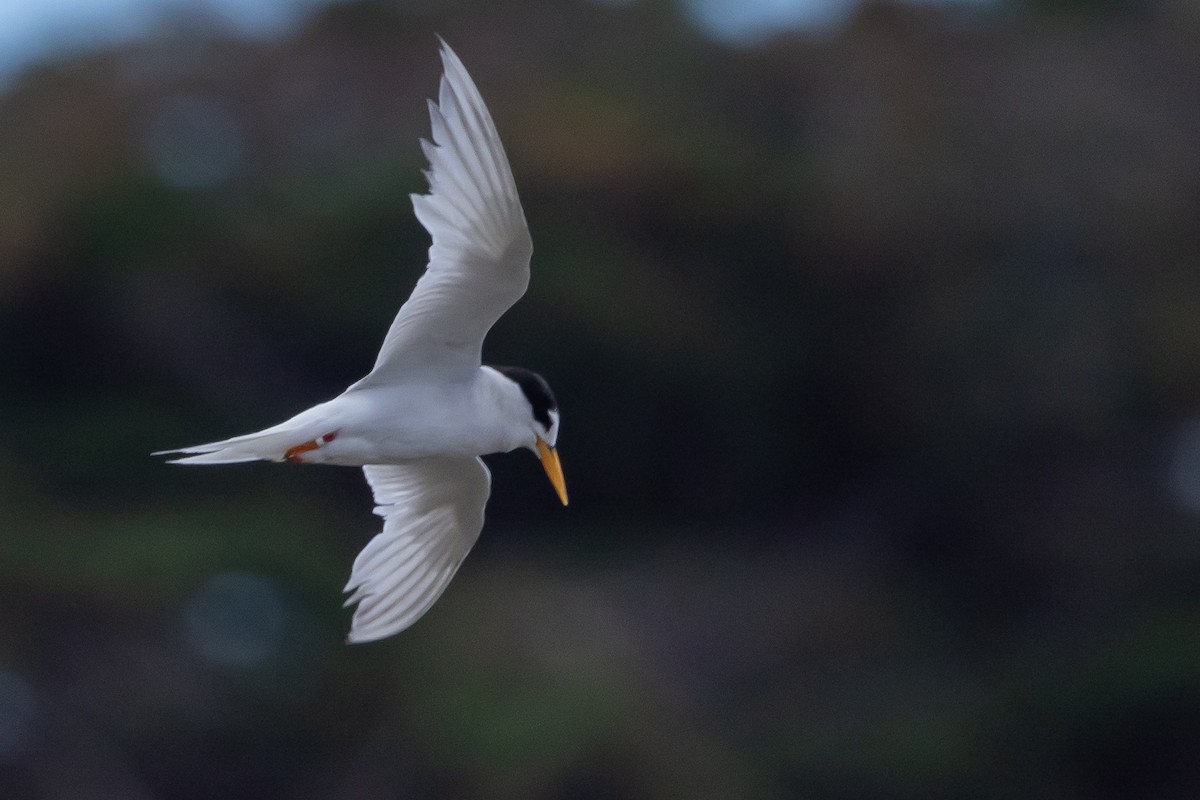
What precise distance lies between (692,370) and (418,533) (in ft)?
31.5

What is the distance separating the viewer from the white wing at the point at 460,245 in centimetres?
405

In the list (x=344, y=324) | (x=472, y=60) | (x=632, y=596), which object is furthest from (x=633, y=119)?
(x=632, y=596)

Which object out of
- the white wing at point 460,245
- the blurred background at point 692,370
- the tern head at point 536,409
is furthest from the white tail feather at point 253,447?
the blurred background at point 692,370

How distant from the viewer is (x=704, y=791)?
11.9 meters

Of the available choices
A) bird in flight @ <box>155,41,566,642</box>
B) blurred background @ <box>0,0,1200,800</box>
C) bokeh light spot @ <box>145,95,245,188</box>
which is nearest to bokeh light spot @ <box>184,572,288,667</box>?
blurred background @ <box>0,0,1200,800</box>

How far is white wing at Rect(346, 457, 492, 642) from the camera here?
199 inches

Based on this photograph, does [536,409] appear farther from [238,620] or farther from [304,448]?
[238,620]

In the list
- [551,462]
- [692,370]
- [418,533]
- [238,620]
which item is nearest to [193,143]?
[692,370]

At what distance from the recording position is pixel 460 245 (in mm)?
4273

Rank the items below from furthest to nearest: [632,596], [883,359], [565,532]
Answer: [883,359]
[565,532]
[632,596]

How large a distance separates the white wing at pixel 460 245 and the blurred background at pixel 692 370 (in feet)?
23.9

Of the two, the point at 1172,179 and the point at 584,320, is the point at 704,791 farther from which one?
the point at 1172,179

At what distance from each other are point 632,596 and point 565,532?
1.12m

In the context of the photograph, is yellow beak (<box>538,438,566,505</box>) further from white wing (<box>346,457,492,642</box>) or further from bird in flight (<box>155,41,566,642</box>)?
white wing (<box>346,457,492,642</box>)
